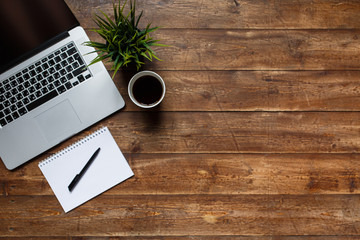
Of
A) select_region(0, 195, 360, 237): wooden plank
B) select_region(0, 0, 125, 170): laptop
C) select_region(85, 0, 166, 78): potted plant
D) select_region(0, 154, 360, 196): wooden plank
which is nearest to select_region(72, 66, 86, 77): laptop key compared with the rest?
select_region(0, 0, 125, 170): laptop

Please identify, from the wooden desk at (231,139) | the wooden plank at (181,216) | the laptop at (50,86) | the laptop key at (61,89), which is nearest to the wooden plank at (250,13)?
the wooden desk at (231,139)

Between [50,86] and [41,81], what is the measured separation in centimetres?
3

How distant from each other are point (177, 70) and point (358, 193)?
30.6 inches

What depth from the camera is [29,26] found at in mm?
1026

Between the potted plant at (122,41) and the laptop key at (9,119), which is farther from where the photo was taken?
the laptop key at (9,119)

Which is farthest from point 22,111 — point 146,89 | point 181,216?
point 181,216

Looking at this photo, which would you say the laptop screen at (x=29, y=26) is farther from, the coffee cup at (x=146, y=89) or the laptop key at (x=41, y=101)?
the coffee cup at (x=146, y=89)

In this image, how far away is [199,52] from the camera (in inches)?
44.6

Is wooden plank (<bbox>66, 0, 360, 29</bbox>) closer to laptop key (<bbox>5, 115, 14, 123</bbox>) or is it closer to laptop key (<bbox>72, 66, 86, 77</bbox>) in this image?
laptop key (<bbox>72, 66, 86, 77</bbox>)

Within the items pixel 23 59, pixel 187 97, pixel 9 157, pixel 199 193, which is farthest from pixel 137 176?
pixel 23 59

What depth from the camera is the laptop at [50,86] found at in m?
1.05

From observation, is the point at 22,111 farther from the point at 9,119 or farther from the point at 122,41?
the point at 122,41

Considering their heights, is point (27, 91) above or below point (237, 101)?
above

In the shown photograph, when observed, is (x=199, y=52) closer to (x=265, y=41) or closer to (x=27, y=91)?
(x=265, y=41)
